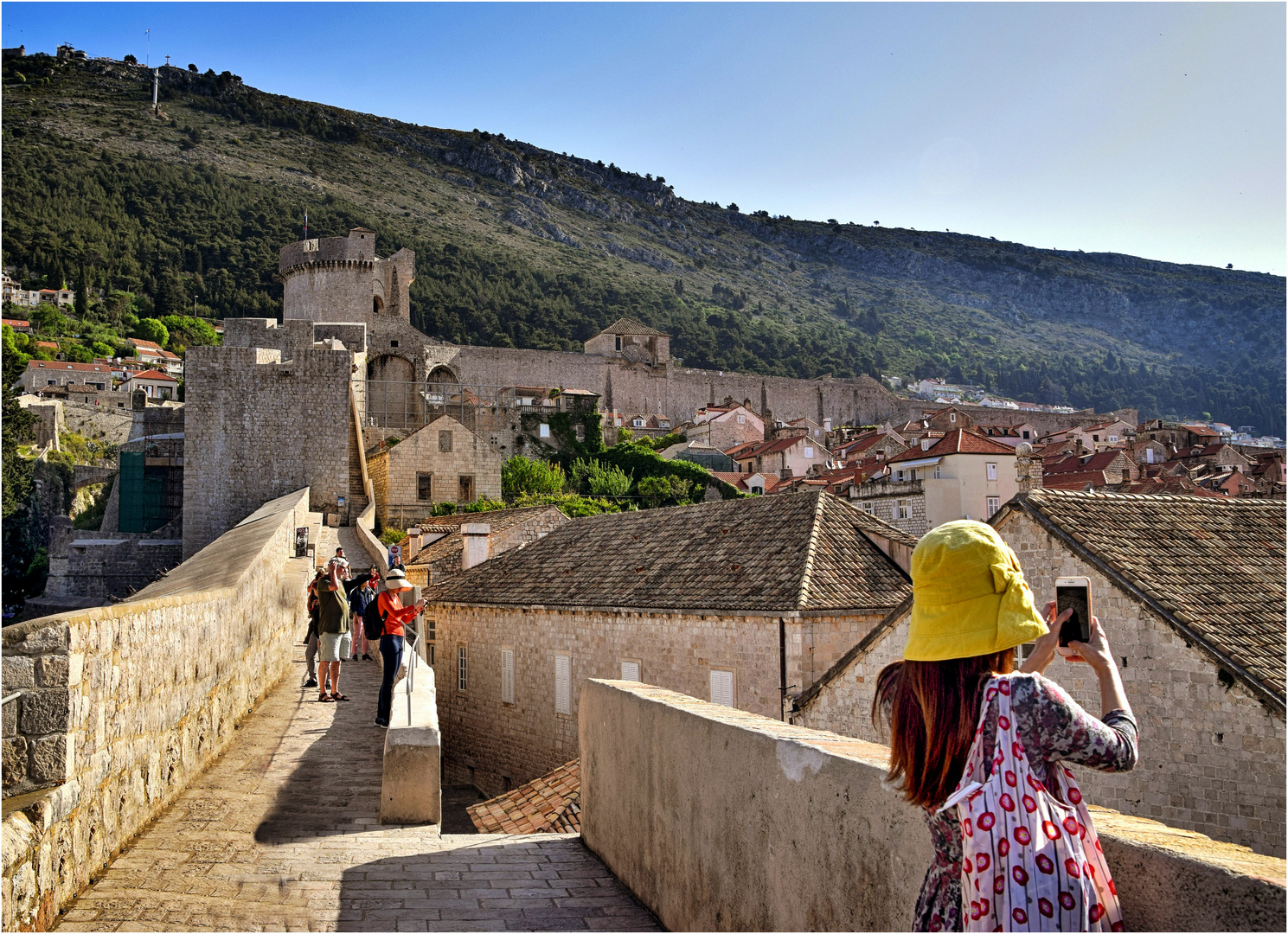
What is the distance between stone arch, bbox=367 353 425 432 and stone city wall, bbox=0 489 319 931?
44938mm

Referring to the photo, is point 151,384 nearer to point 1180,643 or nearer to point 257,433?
point 257,433

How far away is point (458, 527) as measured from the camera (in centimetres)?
2977

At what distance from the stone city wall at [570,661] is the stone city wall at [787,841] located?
9.89 metres

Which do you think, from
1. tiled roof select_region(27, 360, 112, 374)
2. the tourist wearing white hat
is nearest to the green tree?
tiled roof select_region(27, 360, 112, 374)

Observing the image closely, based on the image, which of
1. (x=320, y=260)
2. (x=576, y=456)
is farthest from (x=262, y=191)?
(x=576, y=456)

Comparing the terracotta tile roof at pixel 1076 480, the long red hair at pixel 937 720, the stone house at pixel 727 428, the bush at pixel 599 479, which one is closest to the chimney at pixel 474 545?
the long red hair at pixel 937 720

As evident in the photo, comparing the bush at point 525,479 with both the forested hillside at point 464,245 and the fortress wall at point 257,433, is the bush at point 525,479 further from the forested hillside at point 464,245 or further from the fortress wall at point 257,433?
the forested hillside at point 464,245

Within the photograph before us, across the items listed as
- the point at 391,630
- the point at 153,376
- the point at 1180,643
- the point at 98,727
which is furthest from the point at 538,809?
the point at 153,376

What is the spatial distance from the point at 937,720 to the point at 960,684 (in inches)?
3.8

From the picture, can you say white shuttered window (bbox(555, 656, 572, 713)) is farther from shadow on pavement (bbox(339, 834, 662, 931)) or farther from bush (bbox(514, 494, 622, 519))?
bush (bbox(514, 494, 622, 519))

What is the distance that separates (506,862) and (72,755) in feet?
7.49

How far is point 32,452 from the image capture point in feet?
173

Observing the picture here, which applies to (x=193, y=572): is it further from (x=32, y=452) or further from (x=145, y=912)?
(x=32, y=452)

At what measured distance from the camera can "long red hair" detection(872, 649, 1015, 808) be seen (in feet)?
7.49
